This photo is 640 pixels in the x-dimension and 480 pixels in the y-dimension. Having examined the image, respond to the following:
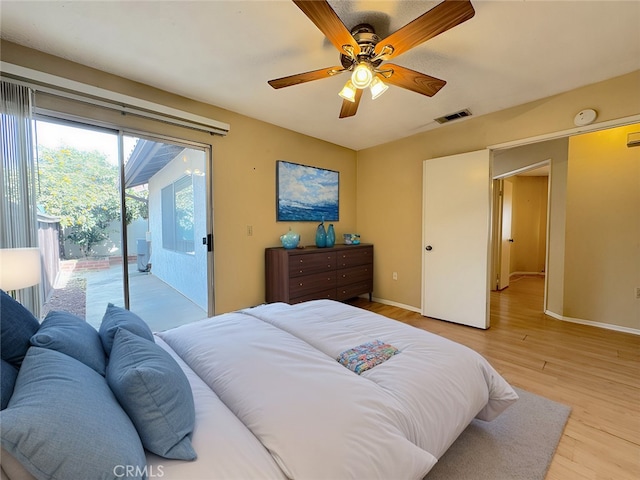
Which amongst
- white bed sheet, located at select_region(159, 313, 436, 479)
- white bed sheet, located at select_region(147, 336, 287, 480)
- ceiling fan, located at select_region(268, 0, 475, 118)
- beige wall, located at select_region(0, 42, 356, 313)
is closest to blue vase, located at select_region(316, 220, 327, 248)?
beige wall, located at select_region(0, 42, 356, 313)

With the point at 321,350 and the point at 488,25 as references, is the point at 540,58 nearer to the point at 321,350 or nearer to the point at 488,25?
the point at 488,25

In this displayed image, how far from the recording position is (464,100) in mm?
2789

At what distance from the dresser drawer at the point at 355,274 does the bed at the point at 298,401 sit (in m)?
2.15

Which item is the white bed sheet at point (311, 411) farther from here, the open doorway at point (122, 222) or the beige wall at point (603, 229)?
the beige wall at point (603, 229)

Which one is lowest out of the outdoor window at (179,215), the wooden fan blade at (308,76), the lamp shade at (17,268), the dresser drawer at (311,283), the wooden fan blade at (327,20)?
the dresser drawer at (311,283)

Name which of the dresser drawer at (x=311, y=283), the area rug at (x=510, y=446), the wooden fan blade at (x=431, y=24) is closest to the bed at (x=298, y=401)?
the area rug at (x=510, y=446)

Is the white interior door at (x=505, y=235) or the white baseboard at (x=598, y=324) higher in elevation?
the white interior door at (x=505, y=235)

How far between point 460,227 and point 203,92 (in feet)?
10.6

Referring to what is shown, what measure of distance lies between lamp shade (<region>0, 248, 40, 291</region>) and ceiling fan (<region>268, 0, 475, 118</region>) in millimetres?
1788

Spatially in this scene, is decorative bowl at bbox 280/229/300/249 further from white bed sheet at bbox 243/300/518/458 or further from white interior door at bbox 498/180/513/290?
white interior door at bbox 498/180/513/290

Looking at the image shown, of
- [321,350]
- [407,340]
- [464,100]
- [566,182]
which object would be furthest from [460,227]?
[321,350]

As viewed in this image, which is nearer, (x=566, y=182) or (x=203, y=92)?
(x=203, y=92)

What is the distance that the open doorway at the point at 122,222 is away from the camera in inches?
86.6

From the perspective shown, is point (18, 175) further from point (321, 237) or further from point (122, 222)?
point (321, 237)
